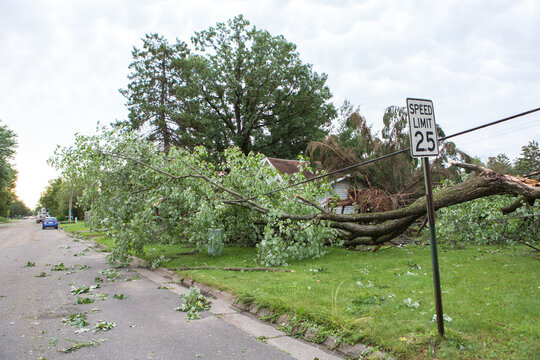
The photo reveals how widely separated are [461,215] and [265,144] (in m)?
18.9

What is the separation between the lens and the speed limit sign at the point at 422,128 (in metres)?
3.82

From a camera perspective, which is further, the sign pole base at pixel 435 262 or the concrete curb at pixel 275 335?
the concrete curb at pixel 275 335

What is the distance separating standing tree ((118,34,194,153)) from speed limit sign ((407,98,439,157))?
77.4 feet

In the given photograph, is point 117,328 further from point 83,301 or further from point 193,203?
point 193,203

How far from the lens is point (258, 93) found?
1025 inches

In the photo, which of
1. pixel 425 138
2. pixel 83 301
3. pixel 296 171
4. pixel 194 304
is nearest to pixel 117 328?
pixel 194 304

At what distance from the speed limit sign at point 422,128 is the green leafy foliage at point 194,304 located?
371 cm

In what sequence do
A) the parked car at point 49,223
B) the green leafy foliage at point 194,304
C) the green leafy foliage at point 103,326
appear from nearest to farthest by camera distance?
the green leafy foliage at point 103,326 < the green leafy foliage at point 194,304 < the parked car at point 49,223

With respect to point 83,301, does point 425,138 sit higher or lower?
higher

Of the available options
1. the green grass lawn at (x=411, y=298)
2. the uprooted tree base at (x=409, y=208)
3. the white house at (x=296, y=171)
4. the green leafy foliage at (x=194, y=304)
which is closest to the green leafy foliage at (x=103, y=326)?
the green leafy foliage at (x=194, y=304)

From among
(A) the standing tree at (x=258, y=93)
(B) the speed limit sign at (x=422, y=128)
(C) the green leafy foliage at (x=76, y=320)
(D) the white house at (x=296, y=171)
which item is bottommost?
(C) the green leafy foliage at (x=76, y=320)

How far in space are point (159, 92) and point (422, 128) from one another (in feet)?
87.2

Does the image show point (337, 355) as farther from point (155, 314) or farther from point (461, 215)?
point (461, 215)

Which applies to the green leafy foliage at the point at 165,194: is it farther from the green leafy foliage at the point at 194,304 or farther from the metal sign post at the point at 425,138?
the metal sign post at the point at 425,138
